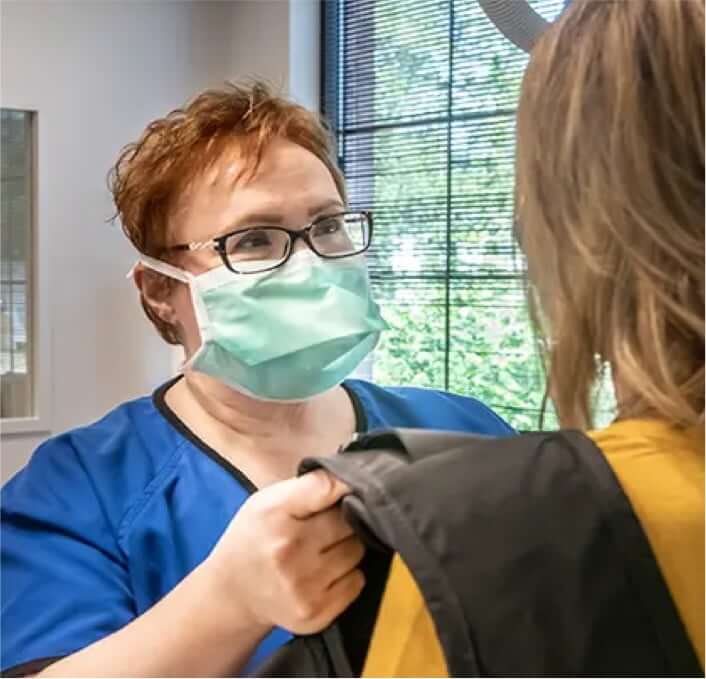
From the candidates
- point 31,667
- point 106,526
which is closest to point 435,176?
point 106,526

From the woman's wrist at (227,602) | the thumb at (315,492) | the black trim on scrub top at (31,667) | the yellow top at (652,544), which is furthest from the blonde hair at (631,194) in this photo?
the black trim on scrub top at (31,667)

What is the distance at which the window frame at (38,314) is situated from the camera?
2.46 m

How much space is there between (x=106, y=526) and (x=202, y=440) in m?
0.17

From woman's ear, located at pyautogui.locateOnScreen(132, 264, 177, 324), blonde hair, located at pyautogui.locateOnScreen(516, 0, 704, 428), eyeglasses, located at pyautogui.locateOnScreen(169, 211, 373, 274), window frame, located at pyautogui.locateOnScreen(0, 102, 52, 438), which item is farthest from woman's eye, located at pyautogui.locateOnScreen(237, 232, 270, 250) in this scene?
window frame, located at pyautogui.locateOnScreen(0, 102, 52, 438)

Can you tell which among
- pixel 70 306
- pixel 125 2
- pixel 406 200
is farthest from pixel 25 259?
pixel 406 200

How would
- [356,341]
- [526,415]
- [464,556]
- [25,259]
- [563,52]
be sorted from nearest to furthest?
[464,556] < [563,52] < [356,341] < [526,415] < [25,259]

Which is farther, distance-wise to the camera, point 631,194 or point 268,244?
point 268,244

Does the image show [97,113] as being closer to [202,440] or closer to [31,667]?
[202,440]

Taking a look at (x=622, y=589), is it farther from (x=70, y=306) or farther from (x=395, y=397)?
(x=70, y=306)

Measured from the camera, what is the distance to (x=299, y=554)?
721mm

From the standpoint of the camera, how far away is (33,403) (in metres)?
2.49

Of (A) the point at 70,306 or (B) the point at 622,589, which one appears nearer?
(B) the point at 622,589

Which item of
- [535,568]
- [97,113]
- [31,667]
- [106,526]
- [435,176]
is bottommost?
[31,667]

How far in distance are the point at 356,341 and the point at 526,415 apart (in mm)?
1020
